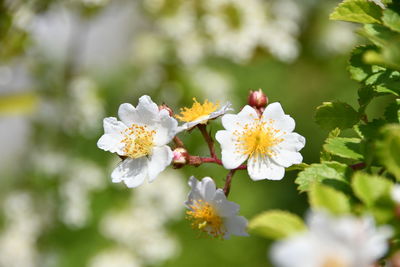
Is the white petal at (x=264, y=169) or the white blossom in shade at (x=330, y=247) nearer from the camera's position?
the white blossom in shade at (x=330, y=247)

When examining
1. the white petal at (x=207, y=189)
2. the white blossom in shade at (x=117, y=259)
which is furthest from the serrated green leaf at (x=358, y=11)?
the white blossom in shade at (x=117, y=259)

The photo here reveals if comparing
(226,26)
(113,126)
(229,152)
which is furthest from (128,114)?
(226,26)

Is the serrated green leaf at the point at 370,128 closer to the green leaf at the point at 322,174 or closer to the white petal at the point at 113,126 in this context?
the green leaf at the point at 322,174

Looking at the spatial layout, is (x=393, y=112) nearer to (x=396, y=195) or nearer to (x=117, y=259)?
(x=396, y=195)

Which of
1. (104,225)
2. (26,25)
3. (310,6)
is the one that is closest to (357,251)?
(26,25)

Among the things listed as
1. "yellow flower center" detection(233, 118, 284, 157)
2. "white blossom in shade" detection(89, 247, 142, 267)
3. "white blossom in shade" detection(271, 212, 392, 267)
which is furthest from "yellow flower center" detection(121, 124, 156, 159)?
"white blossom in shade" detection(89, 247, 142, 267)
